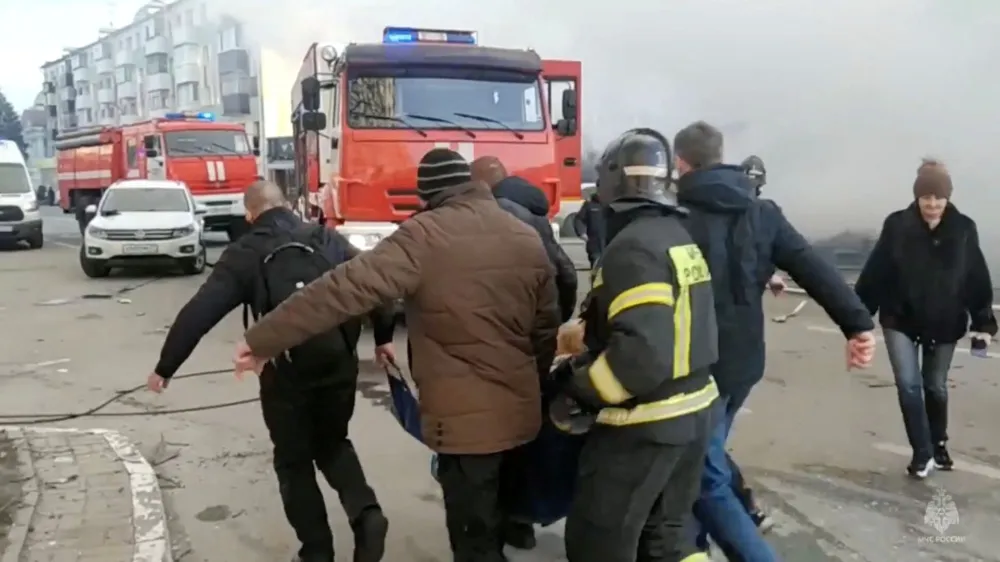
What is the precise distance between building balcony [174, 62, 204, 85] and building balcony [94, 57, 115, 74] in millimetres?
18861

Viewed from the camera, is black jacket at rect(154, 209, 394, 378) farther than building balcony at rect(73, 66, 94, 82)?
No

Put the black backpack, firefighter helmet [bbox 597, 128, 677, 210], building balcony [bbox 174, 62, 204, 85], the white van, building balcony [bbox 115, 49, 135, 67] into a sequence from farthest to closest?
building balcony [bbox 115, 49, 135, 67]
building balcony [bbox 174, 62, 204, 85]
the white van
the black backpack
firefighter helmet [bbox 597, 128, 677, 210]

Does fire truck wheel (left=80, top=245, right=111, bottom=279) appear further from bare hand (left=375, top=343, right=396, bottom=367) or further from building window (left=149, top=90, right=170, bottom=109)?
building window (left=149, top=90, right=170, bottom=109)

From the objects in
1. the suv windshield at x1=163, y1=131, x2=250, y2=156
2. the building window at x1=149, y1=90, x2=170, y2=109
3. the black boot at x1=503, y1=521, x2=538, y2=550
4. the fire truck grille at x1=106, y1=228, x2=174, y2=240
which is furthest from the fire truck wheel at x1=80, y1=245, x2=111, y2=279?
the building window at x1=149, y1=90, x2=170, y2=109

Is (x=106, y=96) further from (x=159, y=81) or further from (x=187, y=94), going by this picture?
(x=187, y=94)

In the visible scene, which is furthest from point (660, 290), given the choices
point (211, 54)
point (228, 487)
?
point (211, 54)

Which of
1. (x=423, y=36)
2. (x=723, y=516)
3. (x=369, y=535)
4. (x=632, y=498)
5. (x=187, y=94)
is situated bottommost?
(x=369, y=535)

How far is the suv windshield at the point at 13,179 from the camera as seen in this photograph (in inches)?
812

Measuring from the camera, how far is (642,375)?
9.18ft

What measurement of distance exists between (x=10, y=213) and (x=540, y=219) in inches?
718

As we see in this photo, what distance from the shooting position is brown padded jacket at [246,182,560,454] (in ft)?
10.2

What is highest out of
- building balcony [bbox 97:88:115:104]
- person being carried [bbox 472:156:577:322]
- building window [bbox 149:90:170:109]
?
building balcony [bbox 97:88:115:104]

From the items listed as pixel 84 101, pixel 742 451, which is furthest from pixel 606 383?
pixel 84 101

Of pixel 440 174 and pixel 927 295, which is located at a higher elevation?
pixel 440 174
